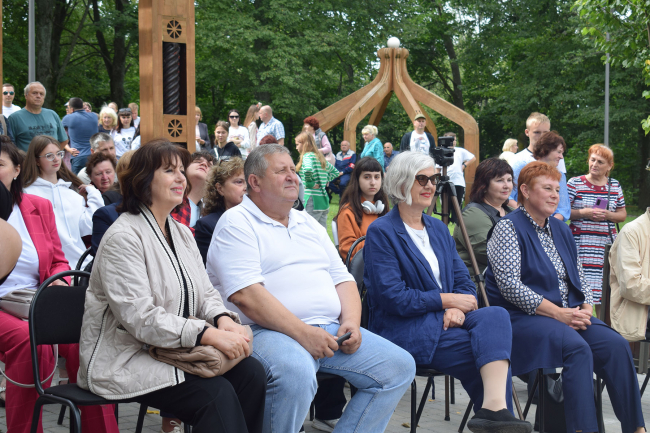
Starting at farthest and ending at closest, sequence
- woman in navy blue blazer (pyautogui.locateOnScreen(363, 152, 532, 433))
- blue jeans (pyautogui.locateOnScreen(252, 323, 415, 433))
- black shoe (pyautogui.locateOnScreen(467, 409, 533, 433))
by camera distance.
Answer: woman in navy blue blazer (pyautogui.locateOnScreen(363, 152, 532, 433)), black shoe (pyautogui.locateOnScreen(467, 409, 533, 433)), blue jeans (pyautogui.locateOnScreen(252, 323, 415, 433))

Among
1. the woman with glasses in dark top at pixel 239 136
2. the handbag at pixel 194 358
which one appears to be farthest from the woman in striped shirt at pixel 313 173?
the handbag at pixel 194 358

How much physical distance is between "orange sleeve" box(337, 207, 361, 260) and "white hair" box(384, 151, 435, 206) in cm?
150

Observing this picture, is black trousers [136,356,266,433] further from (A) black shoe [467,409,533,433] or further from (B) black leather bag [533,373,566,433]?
(B) black leather bag [533,373,566,433]

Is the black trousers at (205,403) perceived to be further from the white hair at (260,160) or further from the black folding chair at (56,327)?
the white hair at (260,160)

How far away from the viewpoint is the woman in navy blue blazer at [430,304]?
3453mm

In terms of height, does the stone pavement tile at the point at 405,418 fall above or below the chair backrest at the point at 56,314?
below

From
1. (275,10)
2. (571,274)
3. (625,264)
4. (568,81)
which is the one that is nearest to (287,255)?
Answer: (571,274)

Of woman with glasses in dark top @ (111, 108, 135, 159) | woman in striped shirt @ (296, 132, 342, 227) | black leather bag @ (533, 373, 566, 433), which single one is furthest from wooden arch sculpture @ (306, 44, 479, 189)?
black leather bag @ (533, 373, 566, 433)

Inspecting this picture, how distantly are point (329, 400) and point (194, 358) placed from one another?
166cm

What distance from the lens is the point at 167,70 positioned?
641 cm

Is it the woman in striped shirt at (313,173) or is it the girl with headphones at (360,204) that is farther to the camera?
the woman in striped shirt at (313,173)

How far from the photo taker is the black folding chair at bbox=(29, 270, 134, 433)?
110 inches

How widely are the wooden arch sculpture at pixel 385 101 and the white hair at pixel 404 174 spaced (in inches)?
451

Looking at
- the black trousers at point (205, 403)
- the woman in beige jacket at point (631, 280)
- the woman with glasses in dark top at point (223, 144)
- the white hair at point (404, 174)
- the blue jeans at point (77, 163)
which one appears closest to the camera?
the black trousers at point (205, 403)
